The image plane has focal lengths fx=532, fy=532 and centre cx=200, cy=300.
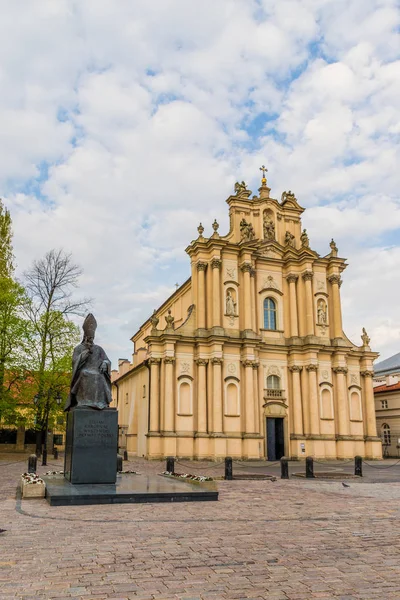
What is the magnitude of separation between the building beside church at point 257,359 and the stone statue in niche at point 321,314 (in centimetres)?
8

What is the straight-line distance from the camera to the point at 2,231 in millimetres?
41625

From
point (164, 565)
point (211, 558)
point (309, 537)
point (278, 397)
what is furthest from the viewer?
point (278, 397)

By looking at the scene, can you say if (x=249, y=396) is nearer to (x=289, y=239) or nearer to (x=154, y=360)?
(x=154, y=360)

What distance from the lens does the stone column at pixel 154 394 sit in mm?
36406

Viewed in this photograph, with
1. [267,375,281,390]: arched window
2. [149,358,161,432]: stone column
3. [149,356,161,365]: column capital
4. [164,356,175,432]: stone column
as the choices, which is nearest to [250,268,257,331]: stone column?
[267,375,281,390]: arched window

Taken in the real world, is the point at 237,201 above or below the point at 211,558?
above

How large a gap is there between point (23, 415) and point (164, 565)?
105 ft

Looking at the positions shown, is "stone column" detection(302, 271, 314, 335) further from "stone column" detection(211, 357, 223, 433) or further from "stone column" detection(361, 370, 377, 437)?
"stone column" detection(211, 357, 223, 433)

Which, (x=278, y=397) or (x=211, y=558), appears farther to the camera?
(x=278, y=397)

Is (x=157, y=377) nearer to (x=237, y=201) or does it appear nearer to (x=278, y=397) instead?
(x=278, y=397)

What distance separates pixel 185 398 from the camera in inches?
1465

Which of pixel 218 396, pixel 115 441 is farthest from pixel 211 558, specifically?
pixel 218 396

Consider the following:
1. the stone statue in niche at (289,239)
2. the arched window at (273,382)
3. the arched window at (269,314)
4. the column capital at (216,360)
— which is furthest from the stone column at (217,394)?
the stone statue in niche at (289,239)

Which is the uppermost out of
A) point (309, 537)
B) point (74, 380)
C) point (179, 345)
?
point (179, 345)
